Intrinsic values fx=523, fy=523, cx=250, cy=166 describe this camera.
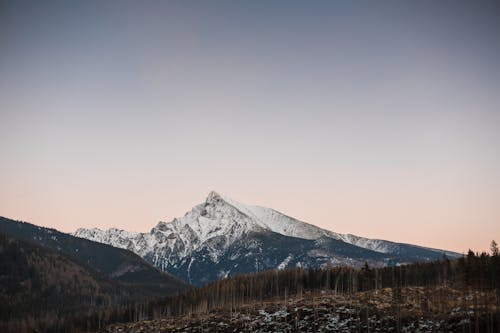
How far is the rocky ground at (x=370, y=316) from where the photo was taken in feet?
318

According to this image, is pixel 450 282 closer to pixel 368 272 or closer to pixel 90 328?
pixel 368 272

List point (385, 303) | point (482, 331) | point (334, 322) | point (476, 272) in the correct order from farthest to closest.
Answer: point (385, 303)
point (476, 272)
point (334, 322)
point (482, 331)

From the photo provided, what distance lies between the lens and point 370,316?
4407 inches

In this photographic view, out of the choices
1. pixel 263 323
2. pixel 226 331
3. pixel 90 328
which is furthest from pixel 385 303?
pixel 90 328

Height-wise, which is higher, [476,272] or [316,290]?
[476,272]

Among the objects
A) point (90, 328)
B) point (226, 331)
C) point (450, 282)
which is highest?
point (450, 282)

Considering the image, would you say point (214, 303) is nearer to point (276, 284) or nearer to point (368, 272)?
point (276, 284)

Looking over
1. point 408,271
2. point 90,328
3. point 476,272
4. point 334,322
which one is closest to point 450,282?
point 408,271

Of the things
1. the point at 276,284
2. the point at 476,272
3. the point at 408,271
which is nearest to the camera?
the point at 476,272

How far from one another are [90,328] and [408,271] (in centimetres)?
11632

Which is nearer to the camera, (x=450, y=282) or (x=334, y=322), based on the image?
(x=334, y=322)

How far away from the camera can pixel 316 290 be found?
18988 centimetres

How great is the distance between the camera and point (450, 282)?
158 meters

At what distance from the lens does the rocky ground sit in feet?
318
